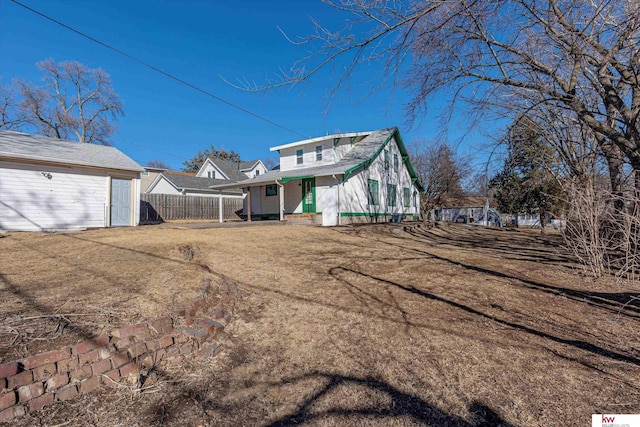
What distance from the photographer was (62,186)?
36.3 feet

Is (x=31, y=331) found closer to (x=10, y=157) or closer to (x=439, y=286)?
(x=439, y=286)

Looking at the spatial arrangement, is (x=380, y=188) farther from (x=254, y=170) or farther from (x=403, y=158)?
(x=254, y=170)

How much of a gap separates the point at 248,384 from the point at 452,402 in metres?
1.65

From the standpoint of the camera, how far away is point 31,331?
257 cm

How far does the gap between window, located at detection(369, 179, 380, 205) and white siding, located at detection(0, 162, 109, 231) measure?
1310cm

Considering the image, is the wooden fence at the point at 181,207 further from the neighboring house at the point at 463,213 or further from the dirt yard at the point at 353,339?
the neighboring house at the point at 463,213

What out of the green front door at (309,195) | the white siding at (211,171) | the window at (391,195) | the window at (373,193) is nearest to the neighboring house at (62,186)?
the green front door at (309,195)

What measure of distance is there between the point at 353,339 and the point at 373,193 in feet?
50.0

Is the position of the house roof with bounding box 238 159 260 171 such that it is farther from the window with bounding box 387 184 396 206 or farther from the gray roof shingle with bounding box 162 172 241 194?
the window with bounding box 387 184 396 206

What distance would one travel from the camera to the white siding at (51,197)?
33.0 ft

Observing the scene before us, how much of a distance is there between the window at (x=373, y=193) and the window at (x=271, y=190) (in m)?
5.97

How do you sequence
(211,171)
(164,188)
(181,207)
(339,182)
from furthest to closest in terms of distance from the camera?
(211,171)
(164,188)
(181,207)
(339,182)

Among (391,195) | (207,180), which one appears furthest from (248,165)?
(391,195)

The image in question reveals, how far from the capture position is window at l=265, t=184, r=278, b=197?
18.8 metres
